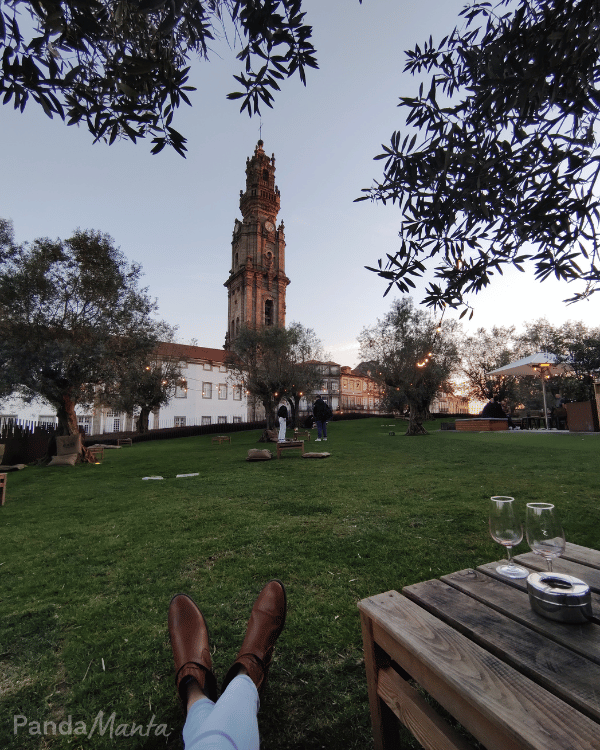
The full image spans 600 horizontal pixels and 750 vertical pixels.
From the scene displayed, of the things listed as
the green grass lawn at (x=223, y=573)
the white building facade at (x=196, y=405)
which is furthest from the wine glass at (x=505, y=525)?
the white building facade at (x=196, y=405)

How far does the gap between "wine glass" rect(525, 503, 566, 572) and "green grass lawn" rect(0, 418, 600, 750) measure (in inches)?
47.6

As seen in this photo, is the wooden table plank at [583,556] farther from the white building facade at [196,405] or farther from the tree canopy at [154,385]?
the white building facade at [196,405]

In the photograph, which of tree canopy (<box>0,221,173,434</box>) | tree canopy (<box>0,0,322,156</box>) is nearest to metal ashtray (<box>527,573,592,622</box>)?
tree canopy (<box>0,0,322,156</box>)

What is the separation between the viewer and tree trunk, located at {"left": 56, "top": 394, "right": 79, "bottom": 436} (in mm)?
14211

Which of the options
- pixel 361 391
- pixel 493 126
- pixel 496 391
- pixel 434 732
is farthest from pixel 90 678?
pixel 361 391

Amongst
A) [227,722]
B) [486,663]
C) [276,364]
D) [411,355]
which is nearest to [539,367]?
[411,355]

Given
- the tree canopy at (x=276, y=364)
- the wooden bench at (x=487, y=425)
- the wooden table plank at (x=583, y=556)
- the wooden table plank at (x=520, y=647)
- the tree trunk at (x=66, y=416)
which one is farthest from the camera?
the tree canopy at (x=276, y=364)

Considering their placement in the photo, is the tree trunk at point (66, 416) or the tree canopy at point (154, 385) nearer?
the tree trunk at point (66, 416)

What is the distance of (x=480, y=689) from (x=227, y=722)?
0.99 m

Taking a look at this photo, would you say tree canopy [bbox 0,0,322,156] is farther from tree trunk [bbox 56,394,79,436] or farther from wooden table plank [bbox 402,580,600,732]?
tree trunk [bbox 56,394,79,436]

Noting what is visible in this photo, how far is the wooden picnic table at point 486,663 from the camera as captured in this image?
2.90 ft

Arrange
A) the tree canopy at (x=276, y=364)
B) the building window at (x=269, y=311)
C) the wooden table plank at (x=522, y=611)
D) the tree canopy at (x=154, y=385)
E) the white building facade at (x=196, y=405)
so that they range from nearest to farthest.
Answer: the wooden table plank at (x=522, y=611), the tree canopy at (x=276, y=364), the tree canopy at (x=154, y=385), the white building facade at (x=196, y=405), the building window at (x=269, y=311)

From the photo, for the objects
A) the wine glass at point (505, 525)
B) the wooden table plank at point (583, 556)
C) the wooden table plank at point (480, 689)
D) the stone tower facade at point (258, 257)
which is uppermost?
the stone tower facade at point (258, 257)

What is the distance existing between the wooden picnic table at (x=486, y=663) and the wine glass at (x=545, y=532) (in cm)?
16
